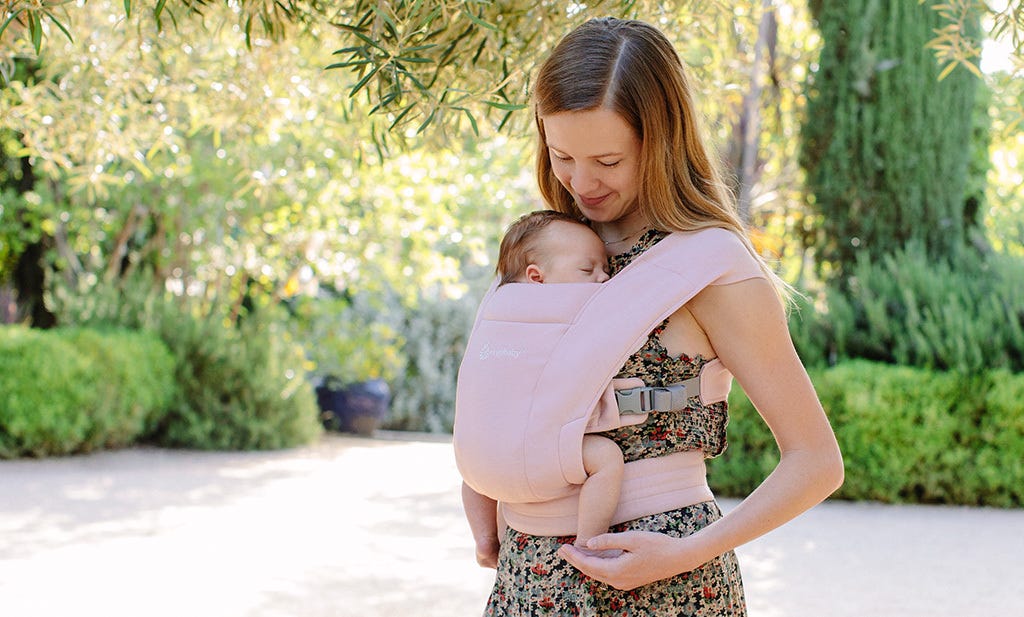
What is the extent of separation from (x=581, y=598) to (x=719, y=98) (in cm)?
232

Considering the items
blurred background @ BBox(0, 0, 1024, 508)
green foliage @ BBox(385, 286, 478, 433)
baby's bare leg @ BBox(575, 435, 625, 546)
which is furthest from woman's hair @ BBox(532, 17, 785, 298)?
green foliage @ BBox(385, 286, 478, 433)

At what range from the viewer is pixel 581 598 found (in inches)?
63.7

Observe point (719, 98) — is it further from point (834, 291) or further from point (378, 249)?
point (378, 249)

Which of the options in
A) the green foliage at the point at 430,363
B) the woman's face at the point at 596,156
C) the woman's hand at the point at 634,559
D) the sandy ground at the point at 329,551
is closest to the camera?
the woman's hand at the point at 634,559

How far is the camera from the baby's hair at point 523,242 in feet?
5.84

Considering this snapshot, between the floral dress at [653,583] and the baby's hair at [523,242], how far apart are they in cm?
27

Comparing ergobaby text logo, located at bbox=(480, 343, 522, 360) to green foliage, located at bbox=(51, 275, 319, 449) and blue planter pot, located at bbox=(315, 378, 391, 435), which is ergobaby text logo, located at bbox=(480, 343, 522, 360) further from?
blue planter pot, located at bbox=(315, 378, 391, 435)

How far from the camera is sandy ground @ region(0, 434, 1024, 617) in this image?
4828 millimetres

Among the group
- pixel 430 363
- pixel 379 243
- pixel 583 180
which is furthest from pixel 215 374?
pixel 583 180

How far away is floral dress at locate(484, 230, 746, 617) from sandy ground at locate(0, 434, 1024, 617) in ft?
10.4

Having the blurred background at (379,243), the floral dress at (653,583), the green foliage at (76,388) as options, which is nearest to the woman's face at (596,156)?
the floral dress at (653,583)

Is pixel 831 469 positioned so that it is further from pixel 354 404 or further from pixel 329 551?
pixel 354 404

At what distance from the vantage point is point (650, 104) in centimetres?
165

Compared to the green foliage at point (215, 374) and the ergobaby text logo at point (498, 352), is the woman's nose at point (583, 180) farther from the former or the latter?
the green foliage at point (215, 374)
